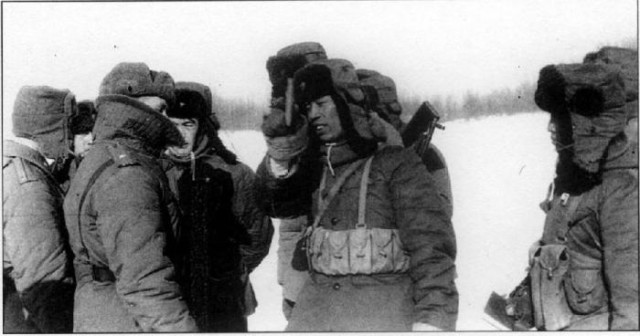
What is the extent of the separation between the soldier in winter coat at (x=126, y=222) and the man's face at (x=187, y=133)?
1285 mm

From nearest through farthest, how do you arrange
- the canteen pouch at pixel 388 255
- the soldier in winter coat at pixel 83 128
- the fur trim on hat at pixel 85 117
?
the canteen pouch at pixel 388 255 → the soldier in winter coat at pixel 83 128 → the fur trim on hat at pixel 85 117

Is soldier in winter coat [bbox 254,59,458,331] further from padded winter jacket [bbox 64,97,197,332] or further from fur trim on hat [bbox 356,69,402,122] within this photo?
fur trim on hat [bbox 356,69,402,122]

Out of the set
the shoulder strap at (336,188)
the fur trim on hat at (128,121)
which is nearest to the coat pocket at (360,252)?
the shoulder strap at (336,188)

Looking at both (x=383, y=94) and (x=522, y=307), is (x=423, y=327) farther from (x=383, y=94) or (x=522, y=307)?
(x=383, y=94)

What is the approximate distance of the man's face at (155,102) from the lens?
151 inches

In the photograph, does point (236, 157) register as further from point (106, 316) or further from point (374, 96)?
point (106, 316)

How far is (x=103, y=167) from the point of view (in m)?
3.37

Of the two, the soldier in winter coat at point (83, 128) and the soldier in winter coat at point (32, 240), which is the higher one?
the soldier in winter coat at point (83, 128)

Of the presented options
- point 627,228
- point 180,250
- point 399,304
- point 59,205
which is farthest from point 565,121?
point 59,205

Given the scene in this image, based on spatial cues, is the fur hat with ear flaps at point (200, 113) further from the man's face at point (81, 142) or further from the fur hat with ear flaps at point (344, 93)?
the fur hat with ear flaps at point (344, 93)

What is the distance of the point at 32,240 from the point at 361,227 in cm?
175

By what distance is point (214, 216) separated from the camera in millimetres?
5086

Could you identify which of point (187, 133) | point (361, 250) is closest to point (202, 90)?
point (187, 133)

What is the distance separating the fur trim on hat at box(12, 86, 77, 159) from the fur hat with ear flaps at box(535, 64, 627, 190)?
2.95m
